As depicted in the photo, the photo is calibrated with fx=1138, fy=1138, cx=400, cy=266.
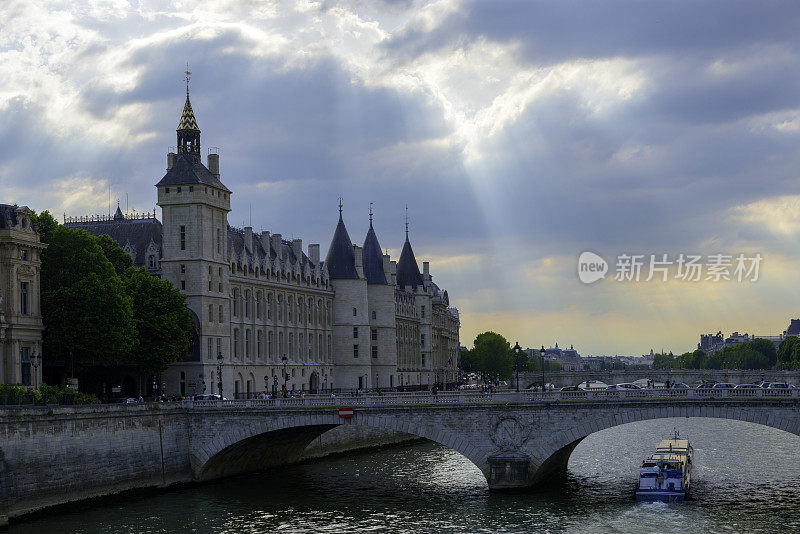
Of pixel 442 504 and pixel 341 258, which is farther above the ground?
pixel 341 258

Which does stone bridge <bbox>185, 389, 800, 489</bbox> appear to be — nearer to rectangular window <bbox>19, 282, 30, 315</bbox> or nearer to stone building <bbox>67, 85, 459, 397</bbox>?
rectangular window <bbox>19, 282, 30, 315</bbox>

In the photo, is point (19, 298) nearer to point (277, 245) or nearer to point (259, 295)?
point (259, 295)

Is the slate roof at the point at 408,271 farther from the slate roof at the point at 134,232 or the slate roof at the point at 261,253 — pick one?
the slate roof at the point at 134,232

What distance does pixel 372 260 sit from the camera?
145875mm

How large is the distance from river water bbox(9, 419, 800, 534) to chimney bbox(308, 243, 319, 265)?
50220 millimetres

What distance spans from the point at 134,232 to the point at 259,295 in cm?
1470

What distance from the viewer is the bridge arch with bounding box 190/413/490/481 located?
7112 cm

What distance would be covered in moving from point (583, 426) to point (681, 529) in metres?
12.2

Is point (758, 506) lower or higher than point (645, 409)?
lower

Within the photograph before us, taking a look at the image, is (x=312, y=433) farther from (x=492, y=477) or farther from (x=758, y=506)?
(x=758, y=506)

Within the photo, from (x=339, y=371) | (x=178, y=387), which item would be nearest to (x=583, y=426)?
(x=178, y=387)

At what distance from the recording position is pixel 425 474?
3238 inches

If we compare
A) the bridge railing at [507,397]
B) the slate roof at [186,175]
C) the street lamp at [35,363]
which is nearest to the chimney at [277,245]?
the slate roof at [186,175]

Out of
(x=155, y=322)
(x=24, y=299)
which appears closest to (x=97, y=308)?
(x=24, y=299)
